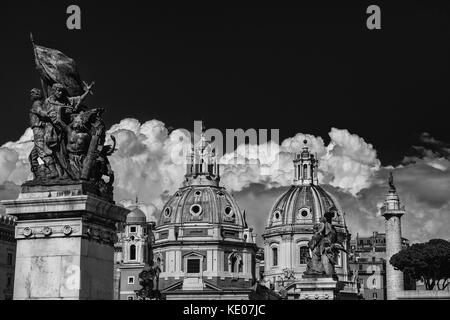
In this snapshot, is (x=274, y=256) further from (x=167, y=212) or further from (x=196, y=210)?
(x=167, y=212)

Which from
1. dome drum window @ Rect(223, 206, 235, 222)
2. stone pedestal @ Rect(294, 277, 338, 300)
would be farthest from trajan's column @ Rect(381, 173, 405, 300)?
stone pedestal @ Rect(294, 277, 338, 300)

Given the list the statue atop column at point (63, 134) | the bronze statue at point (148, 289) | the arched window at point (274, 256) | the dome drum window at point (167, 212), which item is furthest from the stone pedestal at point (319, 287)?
the arched window at point (274, 256)

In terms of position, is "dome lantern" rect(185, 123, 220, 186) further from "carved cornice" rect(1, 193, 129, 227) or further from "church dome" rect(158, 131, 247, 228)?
"carved cornice" rect(1, 193, 129, 227)

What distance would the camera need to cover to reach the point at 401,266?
135m

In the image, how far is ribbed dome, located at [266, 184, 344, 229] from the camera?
17575 cm

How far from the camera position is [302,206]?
177125mm

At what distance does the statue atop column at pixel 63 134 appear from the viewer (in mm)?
17719

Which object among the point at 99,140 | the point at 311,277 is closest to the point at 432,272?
the point at 311,277

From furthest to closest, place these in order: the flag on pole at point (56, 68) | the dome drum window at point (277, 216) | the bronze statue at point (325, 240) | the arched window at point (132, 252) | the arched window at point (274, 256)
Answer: the dome drum window at point (277, 216)
the arched window at point (274, 256)
the arched window at point (132, 252)
the bronze statue at point (325, 240)
the flag on pole at point (56, 68)

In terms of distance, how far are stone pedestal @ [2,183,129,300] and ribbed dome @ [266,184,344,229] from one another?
518 ft

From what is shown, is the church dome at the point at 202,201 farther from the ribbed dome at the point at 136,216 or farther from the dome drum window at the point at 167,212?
the ribbed dome at the point at 136,216

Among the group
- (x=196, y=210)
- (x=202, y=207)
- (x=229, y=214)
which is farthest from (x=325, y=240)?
(x=229, y=214)

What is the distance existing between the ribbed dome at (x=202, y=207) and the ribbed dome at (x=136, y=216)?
209 inches

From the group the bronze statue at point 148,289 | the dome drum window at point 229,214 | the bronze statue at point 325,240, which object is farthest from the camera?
the dome drum window at point 229,214
